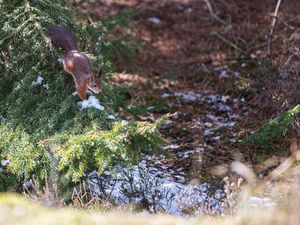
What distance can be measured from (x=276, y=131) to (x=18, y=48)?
288 cm

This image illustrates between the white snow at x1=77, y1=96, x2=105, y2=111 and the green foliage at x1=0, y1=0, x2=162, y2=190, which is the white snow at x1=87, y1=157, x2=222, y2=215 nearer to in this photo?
the green foliage at x1=0, y1=0, x2=162, y2=190

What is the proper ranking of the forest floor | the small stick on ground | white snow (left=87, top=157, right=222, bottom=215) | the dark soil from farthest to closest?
1. the small stick on ground
2. the dark soil
3. the forest floor
4. white snow (left=87, top=157, right=222, bottom=215)

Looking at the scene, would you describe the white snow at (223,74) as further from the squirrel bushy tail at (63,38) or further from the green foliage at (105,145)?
the green foliage at (105,145)

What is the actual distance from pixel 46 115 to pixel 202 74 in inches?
213

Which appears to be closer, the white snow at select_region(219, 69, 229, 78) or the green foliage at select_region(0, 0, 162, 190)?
the green foliage at select_region(0, 0, 162, 190)

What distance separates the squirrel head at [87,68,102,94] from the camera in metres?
5.35

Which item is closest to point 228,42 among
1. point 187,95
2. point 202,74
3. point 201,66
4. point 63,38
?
point 201,66

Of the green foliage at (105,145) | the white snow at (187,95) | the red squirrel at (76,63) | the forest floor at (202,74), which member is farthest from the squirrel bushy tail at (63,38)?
the white snow at (187,95)

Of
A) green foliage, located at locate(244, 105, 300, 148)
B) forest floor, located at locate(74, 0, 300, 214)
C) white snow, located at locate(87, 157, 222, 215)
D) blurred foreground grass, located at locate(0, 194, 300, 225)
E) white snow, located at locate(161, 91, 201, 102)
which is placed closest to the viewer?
blurred foreground grass, located at locate(0, 194, 300, 225)

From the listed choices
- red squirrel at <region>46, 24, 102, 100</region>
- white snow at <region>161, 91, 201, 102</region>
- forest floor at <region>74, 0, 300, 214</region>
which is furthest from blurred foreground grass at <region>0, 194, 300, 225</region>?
white snow at <region>161, 91, 201, 102</region>

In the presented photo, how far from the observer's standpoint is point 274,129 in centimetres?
654

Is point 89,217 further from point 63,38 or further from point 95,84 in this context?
point 63,38

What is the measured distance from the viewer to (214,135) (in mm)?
7875

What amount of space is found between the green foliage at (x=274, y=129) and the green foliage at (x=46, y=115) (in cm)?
177
